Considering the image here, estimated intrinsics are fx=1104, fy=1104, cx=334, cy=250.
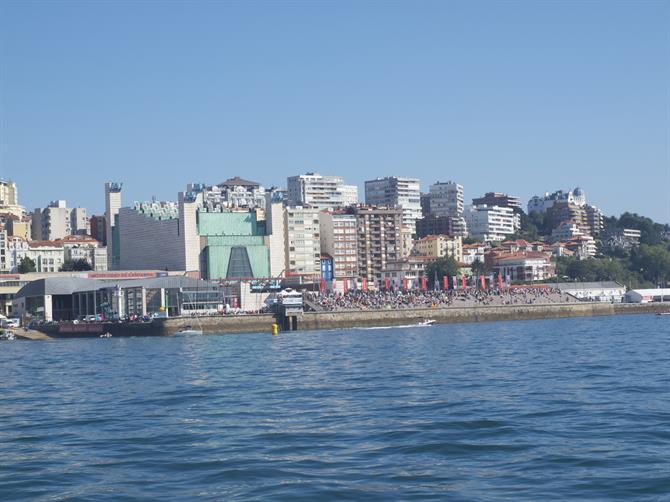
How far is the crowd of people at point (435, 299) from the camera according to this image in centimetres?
10012

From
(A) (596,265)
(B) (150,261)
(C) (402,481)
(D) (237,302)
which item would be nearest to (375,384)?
(C) (402,481)

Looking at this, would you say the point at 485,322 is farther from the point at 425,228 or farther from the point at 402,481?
the point at 425,228

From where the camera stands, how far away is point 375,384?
3259cm

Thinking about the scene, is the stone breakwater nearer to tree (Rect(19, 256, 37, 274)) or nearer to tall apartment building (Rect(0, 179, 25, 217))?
tree (Rect(19, 256, 37, 274))

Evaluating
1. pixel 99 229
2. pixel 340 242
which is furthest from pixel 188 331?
pixel 99 229

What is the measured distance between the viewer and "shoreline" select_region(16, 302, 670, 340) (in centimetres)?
8825

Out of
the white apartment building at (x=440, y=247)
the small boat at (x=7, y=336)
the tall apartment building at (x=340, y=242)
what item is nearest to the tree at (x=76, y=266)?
the tall apartment building at (x=340, y=242)

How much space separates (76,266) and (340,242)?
1300 inches

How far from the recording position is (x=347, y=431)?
2252cm

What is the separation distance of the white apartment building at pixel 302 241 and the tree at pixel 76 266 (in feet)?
80.7

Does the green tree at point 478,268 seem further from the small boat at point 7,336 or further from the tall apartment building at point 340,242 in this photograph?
the small boat at point 7,336

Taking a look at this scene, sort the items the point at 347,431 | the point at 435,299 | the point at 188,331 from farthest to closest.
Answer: the point at 435,299, the point at 188,331, the point at 347,431

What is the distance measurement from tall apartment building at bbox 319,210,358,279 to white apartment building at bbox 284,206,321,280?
6885mm

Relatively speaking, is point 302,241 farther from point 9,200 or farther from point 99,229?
point 9,200
